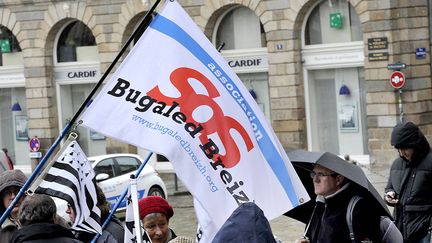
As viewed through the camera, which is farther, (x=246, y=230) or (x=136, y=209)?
(x=136, y=209)

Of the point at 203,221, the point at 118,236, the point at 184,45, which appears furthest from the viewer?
the point at 118,236

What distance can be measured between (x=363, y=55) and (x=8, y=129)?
13.8 meters

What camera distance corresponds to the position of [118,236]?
7.19m

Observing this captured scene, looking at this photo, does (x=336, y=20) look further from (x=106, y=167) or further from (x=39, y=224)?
(x=39, y=224)

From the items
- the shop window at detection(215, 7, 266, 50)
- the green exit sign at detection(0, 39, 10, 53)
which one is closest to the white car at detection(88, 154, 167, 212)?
the shop window at detection(215, 7, 266, 50)

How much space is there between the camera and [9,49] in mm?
34938

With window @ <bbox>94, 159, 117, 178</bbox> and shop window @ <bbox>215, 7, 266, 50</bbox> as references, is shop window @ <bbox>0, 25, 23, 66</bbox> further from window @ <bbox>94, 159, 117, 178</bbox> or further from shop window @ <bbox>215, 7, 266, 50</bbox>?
window @ <bbox>94, 159, 117, 178</bbox>

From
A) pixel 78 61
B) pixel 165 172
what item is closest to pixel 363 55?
pixel 165 172

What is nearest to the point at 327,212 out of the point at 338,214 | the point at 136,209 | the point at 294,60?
the point at 338,214

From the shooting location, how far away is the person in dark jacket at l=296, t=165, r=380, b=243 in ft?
20.5

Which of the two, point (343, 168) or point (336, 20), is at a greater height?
point (336, 20)

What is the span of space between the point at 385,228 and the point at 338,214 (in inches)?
13.8

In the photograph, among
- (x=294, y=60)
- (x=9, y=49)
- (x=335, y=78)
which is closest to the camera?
(x=335, y=78)

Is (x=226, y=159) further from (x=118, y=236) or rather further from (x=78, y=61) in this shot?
(x=78, y=61)
